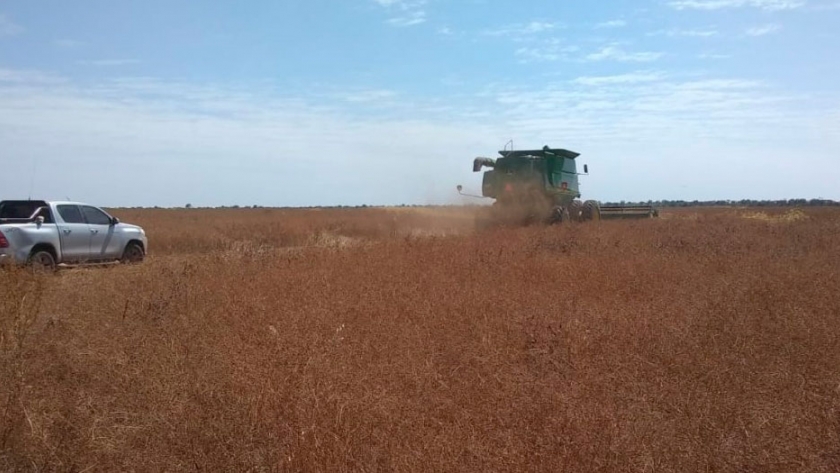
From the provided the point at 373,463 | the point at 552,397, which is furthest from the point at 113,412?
the point at 552,397

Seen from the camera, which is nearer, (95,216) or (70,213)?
(70,213)

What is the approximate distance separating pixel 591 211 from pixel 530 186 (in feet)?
12.1

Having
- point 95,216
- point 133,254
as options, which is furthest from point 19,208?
point 133,254

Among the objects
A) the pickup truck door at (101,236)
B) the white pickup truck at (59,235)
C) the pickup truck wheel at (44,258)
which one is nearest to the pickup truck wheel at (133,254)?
the white pickup truck at (59,235)

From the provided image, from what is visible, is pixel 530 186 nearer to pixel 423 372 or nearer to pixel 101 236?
pixel 101 236

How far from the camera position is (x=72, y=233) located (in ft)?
46.8

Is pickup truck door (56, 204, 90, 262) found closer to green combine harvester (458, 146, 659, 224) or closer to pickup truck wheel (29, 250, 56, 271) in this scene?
pickup truck wheel (29, 250, 56, 271)

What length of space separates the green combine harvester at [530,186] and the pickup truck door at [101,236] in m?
12.6

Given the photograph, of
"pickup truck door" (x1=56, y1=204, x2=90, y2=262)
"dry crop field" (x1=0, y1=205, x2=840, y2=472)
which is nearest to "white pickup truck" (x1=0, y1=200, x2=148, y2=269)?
"pickup truck door" (x1=56, y1=204, x2=90, y2=262)

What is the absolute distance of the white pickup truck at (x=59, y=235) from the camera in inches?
506

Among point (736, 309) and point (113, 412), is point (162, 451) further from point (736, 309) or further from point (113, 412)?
point (736, 309)

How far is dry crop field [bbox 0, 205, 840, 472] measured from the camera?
4410mm

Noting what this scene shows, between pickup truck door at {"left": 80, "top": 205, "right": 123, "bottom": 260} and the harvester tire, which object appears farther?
the harvester tire

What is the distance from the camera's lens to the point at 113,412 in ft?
16.5
